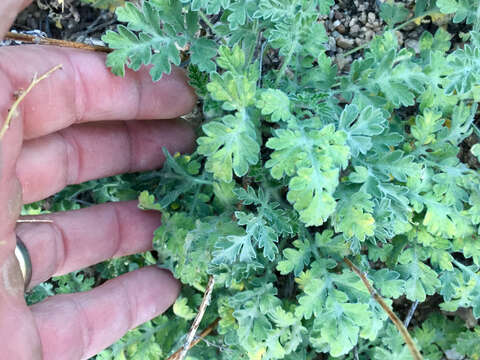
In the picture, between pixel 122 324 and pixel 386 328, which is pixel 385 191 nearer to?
pixel 386 328

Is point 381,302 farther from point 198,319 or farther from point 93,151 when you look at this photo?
point 93,151

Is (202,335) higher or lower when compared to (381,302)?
lower

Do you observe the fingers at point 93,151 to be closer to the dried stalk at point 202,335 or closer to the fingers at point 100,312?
the fingers at point 100,312

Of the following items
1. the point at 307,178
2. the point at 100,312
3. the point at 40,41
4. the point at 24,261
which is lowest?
the point at 100,312

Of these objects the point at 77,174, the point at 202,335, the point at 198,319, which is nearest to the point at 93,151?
the point at 77,174

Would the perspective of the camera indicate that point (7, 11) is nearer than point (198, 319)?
Yes

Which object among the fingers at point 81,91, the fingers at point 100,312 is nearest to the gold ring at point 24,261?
the fingers at point 100,312

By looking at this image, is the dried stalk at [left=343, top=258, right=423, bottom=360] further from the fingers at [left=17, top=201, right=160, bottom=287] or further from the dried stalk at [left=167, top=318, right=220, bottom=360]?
the fingers at [left=17, top=201, right=160, bottom=287]
